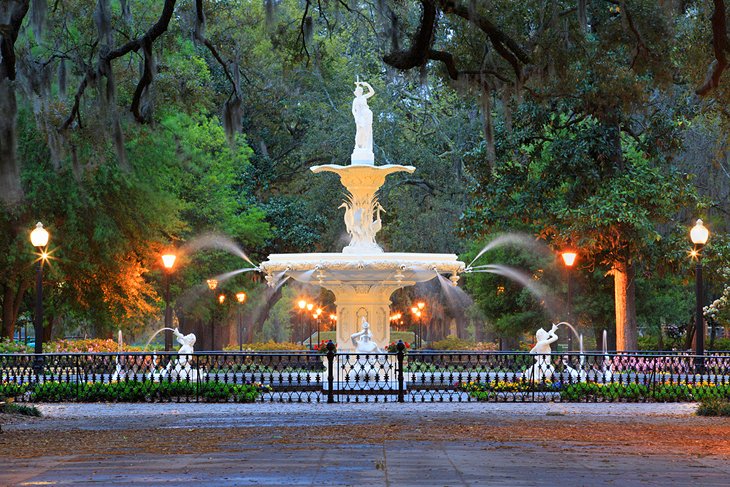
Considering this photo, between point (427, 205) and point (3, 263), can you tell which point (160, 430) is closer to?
point (3, 263)

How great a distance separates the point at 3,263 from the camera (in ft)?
121

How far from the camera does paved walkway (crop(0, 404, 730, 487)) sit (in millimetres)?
11125

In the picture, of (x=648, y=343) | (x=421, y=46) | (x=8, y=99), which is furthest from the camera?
(x=648, y=343)

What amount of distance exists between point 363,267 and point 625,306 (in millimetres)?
11532

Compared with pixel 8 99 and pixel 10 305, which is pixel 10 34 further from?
pixel 10 305

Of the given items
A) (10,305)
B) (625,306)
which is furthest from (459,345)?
(10,305)

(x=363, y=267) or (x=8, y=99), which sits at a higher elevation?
(x=8, y=99)

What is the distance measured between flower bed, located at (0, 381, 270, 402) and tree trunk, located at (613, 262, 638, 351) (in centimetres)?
1530

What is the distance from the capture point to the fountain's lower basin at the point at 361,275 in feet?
91.5

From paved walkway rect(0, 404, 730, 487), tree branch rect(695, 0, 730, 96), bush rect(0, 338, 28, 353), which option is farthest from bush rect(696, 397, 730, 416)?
bush rect(0, 338, 28, 353)

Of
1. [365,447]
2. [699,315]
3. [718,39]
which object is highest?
[718,39]

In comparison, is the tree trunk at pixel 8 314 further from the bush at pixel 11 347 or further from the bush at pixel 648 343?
the bush at pixel 648 343

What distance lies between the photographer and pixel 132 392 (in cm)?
2395

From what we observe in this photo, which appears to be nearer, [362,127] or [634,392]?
[634,392]
